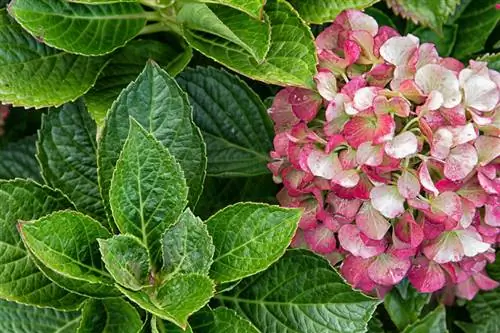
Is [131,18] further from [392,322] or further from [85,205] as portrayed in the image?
[392,322]

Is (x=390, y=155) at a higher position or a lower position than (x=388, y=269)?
higher

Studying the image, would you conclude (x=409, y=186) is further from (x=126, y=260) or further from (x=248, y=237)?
(x=126, y=260)

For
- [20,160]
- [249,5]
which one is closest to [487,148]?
[249,5]

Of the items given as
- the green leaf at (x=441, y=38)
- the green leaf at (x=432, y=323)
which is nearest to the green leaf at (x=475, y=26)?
the green leaf at (x=441, y=38)

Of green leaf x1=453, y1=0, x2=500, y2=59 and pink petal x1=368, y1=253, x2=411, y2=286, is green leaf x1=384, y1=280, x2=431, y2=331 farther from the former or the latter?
green leaf x1=453, y1=0, x2=500, y2=59

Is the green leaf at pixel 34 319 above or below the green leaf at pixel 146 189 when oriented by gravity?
below

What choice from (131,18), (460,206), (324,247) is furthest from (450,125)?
(131,18)

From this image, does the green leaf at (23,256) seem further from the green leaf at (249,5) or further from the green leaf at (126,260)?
the green leaf at (249,5)
